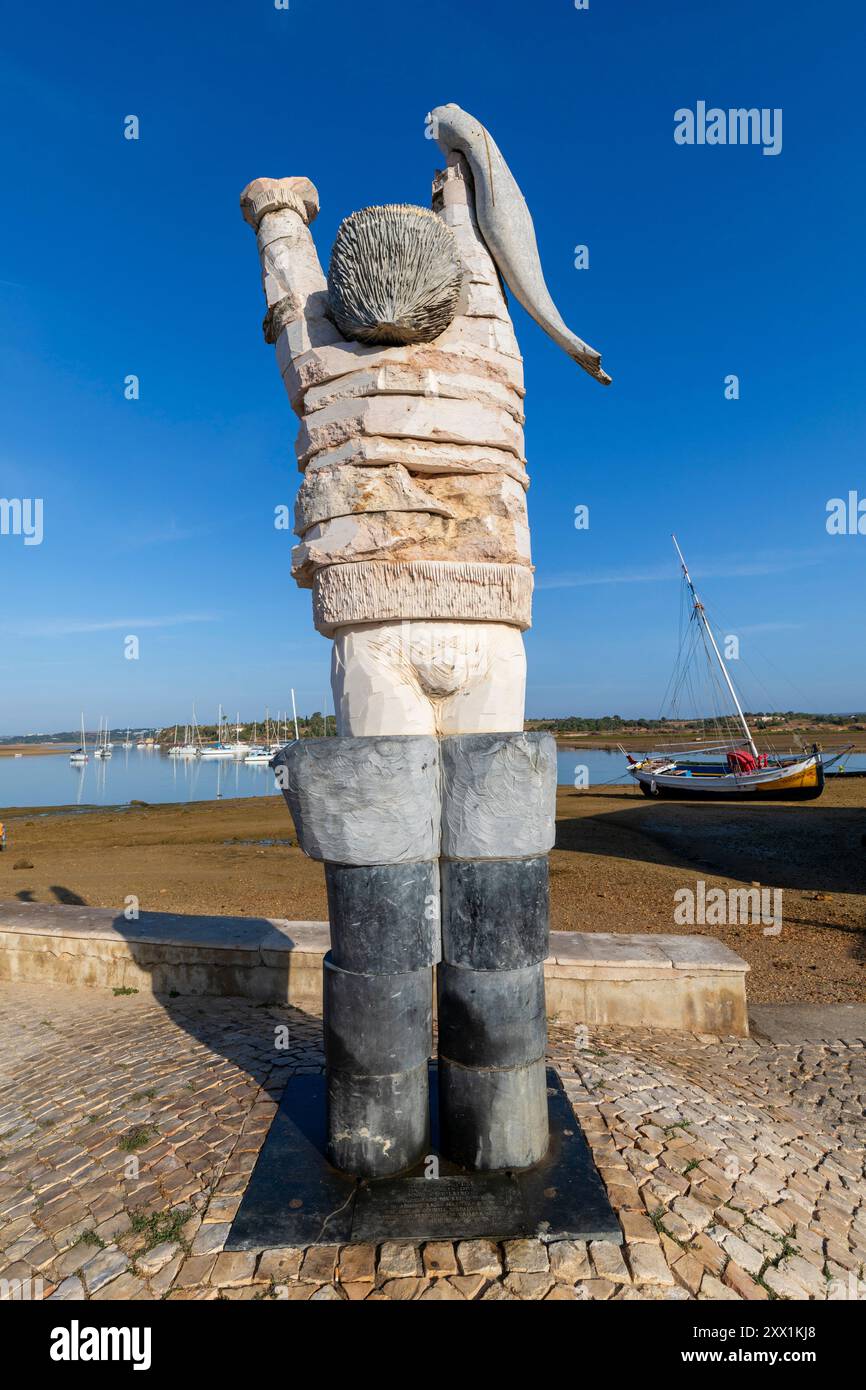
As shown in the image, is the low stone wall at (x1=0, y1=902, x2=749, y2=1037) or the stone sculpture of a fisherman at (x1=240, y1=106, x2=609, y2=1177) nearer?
the stone sculpture of a fisherman at (x1=240, y1=106, x2=609, y2=1177)

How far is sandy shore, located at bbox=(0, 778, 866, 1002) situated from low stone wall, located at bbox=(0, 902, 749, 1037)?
5.21ft

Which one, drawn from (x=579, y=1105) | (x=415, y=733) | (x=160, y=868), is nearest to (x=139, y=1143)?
(x=579, y=1105)

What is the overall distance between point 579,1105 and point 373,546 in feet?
11.3

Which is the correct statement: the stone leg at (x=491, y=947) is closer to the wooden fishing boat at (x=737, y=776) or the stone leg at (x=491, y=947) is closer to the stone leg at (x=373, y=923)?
the stone leg at (x=373, y=923)

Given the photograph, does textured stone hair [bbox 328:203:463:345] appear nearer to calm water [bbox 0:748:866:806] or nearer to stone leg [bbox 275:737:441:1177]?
stone leg [bbox 275:737:441:1177]

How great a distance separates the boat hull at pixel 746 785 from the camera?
2791 centimetres

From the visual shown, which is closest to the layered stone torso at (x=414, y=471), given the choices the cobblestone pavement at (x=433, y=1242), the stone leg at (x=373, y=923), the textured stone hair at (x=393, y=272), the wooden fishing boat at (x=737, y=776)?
the textured stone hair at (x=393, y=272)

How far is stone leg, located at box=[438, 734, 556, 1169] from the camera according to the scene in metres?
3.42

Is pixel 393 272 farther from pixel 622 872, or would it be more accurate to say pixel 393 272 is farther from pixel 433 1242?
pixel 622 872

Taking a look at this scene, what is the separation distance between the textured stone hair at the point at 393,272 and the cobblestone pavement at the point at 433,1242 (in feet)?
13.8

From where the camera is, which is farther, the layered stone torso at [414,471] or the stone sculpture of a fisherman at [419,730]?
the layered stone torso at [414,471]

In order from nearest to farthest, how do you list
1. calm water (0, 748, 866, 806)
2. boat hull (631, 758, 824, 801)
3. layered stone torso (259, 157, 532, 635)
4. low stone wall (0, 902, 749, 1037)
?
layered stone torso (259, 157, 532, 635) → low stone wall (0, 902, 749, 1037) → boat hull (631, 758, 824, 801) → calm water (0, 748, 866, 806)

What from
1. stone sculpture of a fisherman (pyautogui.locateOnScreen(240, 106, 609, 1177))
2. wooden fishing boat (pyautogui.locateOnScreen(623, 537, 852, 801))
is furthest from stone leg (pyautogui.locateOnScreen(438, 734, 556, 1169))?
wooden fishing boat (pyautogui.locateOnScreen(623, 537, 852, 801))
